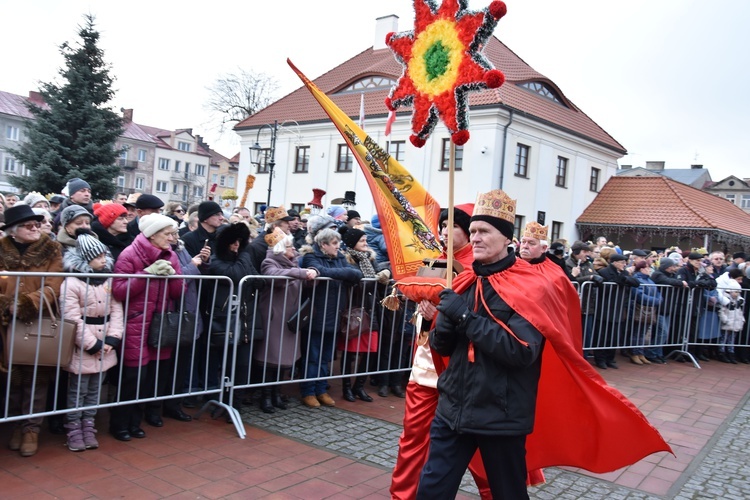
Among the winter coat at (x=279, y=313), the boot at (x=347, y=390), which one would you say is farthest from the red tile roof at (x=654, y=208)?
the winter coat at (x=279, y=313)

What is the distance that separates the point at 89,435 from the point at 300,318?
2123 millimetres

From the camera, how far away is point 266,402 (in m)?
6.02

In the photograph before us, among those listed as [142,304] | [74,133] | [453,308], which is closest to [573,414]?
[453,308]

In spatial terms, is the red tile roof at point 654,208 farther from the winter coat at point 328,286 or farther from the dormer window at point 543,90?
the winter coat at point 328,286

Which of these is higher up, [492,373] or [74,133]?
[74,133]

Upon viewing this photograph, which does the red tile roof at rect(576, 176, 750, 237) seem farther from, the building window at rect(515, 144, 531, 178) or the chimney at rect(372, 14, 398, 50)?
the chimney at rect(372, 14, 398, 50)

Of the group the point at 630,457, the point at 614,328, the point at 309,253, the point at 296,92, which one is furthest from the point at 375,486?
the point at 296,92

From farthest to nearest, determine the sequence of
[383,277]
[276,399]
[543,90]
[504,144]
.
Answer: [543,90] → [504,144] → [383,277] → [276,399]

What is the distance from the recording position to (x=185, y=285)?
5250 millimetres

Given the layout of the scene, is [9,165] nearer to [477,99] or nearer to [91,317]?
[477,99]

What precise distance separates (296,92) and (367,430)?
3244 cm

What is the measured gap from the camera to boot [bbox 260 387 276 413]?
600cm

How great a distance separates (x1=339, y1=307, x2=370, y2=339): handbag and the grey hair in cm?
78

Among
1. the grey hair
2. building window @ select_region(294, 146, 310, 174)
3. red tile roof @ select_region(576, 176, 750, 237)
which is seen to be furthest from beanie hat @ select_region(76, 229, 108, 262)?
red tile roof @ select_region(576, 176, 750, 237)
